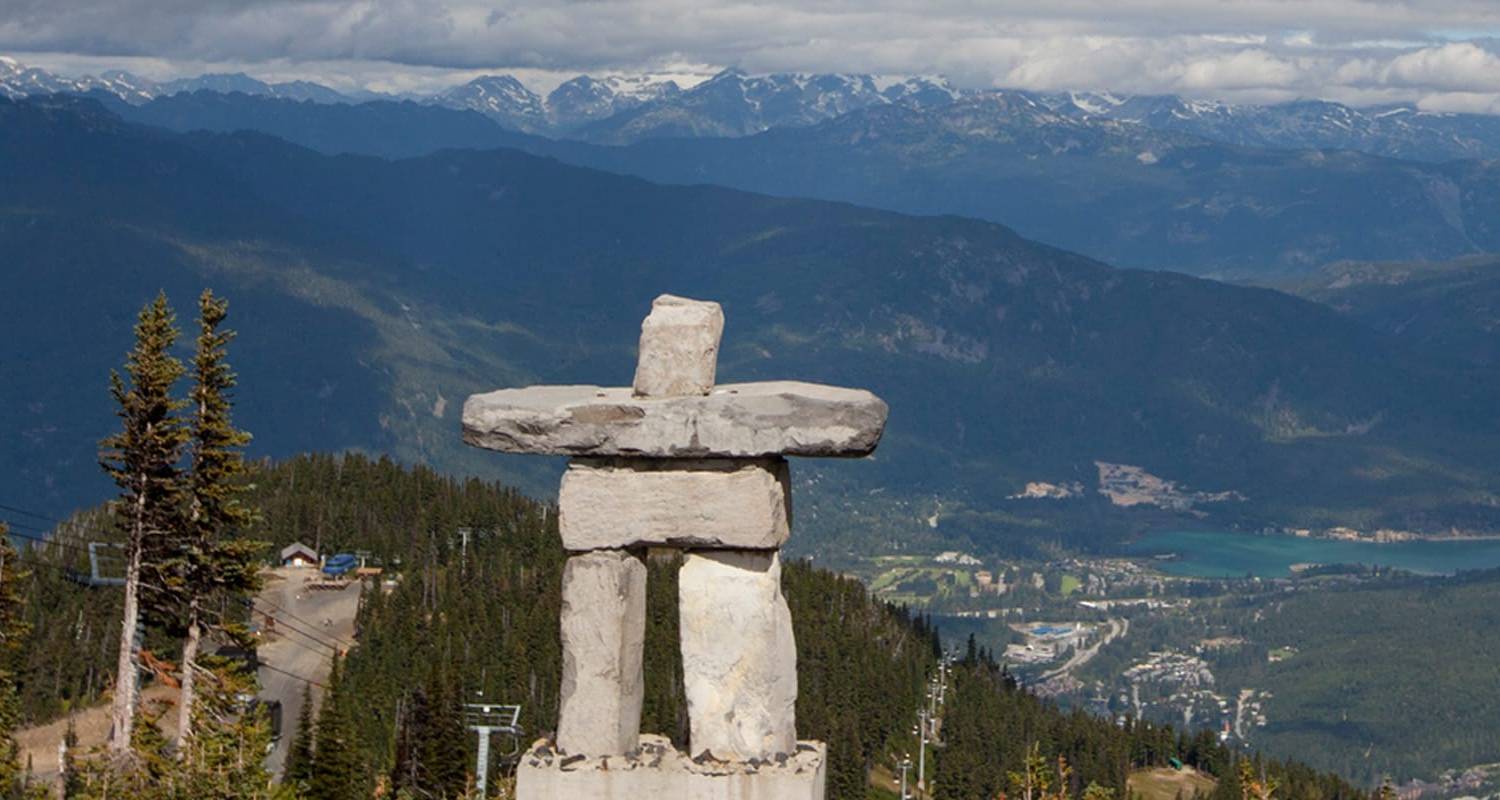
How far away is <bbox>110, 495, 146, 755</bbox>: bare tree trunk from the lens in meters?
52.4

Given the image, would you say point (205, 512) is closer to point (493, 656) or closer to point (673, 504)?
point (673, 504)

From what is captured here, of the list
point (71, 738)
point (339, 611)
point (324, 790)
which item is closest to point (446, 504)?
point (339, 611)

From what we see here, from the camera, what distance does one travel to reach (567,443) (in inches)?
1237

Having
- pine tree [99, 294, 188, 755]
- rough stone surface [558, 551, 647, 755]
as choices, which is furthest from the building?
rough stone surface [558, 551, 647, 755]

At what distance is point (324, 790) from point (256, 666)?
29720 mm

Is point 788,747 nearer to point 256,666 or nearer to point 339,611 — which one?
point 256,666

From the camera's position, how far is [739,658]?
31.7 m

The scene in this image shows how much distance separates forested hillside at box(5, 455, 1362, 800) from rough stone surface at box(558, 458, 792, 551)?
46.2 m

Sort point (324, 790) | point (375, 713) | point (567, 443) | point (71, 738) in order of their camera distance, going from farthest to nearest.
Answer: point (375, 713), point (71, 738), point (324, 790), point (567, 443)

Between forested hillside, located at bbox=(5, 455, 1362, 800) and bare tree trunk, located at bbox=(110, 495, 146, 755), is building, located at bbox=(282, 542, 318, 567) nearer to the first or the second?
forested hillside, located at bbox=(5, 455, 1362, 800)

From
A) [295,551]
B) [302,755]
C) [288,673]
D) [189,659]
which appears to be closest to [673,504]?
[189,659]

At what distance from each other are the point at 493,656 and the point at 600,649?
86162 mm

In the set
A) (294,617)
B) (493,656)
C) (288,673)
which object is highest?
(294,617)

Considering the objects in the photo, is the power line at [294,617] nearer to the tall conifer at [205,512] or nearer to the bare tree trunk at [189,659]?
Result: the bare tree trunk at [189,659]
